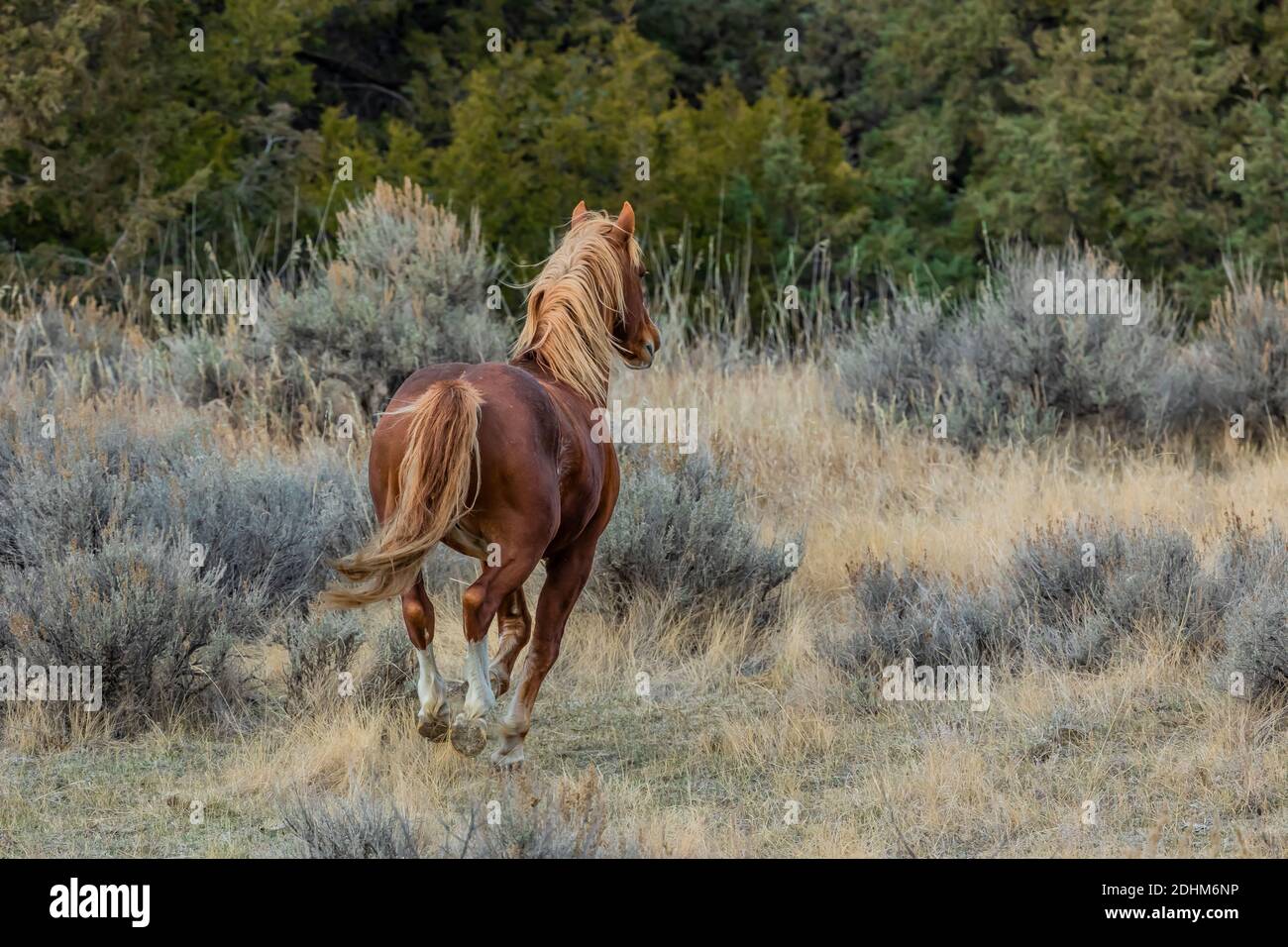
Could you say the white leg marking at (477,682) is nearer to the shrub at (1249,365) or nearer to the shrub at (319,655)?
the shrub at (319,655)

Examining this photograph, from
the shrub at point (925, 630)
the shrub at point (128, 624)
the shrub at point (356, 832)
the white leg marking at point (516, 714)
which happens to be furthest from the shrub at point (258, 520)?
the shrub at point (356, 832)

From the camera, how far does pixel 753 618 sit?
741cm

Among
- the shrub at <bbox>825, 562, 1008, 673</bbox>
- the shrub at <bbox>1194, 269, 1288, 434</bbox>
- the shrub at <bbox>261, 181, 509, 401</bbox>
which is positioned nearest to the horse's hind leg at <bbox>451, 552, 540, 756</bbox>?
the shrub at <bbox>825, 562, 1008, 673</bbox>

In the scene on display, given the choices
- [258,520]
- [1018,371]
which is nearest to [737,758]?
[258,520]

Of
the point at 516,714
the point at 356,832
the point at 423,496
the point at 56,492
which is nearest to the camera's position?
the point at 356,832

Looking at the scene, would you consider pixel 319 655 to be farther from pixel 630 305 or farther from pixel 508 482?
pixel 630 305

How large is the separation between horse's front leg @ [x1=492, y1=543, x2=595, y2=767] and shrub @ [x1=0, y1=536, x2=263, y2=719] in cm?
144

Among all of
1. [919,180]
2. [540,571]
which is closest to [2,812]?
[540,571]

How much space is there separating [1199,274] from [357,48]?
36.0ft

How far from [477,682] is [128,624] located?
1.73 metres

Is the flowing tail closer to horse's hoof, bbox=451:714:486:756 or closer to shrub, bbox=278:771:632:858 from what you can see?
horse's hoof, bbox=451:714:486:756

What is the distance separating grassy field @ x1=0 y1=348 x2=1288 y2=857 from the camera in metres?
4.93

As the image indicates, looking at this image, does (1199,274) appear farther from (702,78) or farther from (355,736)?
(355,736)

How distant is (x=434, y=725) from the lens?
5.29 metres
